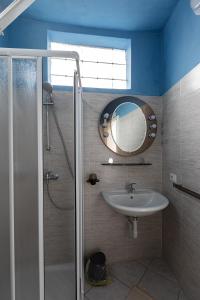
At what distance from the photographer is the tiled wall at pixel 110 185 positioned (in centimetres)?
187

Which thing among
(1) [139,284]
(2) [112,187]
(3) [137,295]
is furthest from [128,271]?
(2) [112,187]

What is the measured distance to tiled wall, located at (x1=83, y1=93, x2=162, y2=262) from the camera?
1.87 m

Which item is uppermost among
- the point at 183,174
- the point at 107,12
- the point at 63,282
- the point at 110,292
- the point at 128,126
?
the point at 107,12

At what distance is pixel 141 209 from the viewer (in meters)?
1.45

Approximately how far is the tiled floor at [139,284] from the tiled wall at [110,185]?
0.13 m

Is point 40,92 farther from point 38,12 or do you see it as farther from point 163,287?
point 163,287

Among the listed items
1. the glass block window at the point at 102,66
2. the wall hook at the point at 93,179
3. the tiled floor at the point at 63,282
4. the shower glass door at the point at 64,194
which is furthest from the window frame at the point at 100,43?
the tiled floor at the point at 63,282

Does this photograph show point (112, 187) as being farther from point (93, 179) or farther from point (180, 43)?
point (180, 43)

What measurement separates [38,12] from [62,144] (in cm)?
134

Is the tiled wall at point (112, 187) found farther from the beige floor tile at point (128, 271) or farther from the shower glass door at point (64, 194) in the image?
the shower glass door at point (64, 194)

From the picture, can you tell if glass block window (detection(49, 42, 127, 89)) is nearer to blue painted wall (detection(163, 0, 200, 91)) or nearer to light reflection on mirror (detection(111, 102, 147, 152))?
light reflection on mirror (detection(111, 102, 147, 152))

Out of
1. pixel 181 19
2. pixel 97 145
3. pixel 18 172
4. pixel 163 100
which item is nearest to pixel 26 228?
pixel 18 172

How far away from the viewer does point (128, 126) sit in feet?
6.28

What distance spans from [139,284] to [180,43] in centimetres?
223
